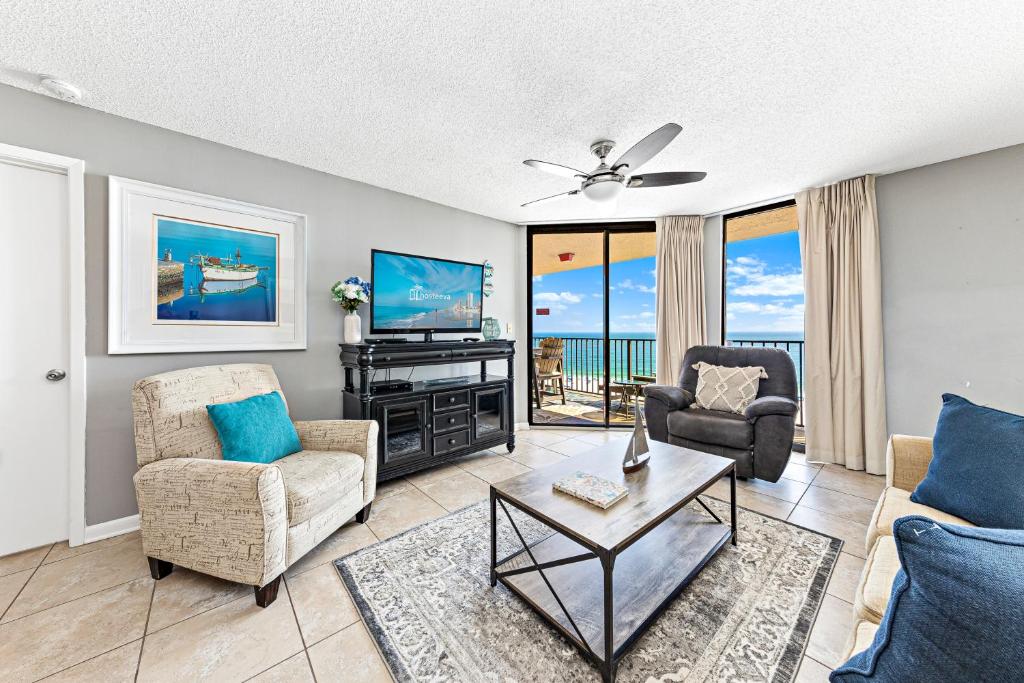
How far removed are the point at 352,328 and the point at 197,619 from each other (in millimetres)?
1850

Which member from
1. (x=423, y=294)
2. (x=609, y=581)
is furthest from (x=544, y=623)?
(x=423, y=294)

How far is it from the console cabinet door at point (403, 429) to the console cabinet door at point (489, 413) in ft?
1.63

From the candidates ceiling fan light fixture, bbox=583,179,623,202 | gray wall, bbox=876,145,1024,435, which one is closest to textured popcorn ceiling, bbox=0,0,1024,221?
gray wall, bbox=876,145,1024,435

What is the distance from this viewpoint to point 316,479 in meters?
1.86

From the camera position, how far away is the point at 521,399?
14.3 feet

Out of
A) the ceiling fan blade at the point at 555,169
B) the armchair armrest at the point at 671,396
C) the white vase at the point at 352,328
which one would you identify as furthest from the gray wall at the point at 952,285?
the white vase at the point at 352,328

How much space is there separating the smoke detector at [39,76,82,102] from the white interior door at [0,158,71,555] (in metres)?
0.40

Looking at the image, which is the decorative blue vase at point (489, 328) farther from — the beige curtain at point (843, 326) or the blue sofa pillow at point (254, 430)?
the beige curtain at point (843, 326)

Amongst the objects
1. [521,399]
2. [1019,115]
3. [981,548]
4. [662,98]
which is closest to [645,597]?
[981,548]

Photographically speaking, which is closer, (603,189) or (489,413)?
(603,189)

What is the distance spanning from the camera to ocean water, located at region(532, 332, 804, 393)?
4.52 metres

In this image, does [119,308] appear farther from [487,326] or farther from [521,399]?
[521,399]

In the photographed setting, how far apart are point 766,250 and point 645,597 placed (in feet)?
16.8

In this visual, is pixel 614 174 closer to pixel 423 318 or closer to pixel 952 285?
pixel 423 318
